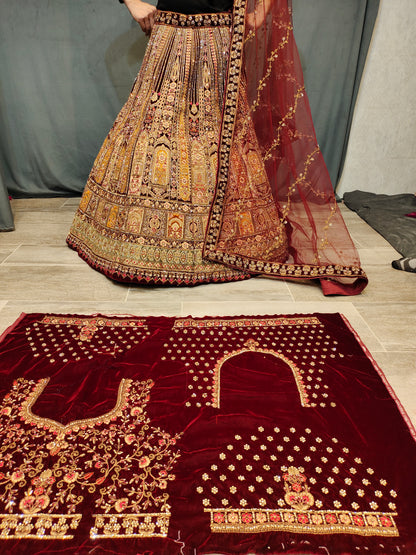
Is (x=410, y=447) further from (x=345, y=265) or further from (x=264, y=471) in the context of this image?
(x=345, y=265)

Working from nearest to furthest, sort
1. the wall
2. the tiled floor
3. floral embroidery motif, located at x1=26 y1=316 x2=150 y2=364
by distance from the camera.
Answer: floral embroidery motif, located at x1=26 y1=316 x2=150 y2=364, the tiled floor, the wall

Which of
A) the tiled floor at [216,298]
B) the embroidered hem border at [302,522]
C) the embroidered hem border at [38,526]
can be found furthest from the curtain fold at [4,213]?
the embroidered hem border at [302,522]

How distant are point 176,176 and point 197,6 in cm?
78

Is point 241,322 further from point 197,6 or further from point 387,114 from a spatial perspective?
point 387,114

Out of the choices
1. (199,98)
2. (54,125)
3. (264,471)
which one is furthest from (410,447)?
(54,125)

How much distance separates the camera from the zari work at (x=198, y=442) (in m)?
0.85

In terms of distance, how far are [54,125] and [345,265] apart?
228 centimetres

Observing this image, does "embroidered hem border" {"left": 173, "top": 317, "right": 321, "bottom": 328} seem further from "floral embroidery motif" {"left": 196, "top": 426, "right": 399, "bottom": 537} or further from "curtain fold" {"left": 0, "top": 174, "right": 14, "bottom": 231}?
"curtain fold" {"left": 0, "top": 174, "right": 14, "bottom": 231}

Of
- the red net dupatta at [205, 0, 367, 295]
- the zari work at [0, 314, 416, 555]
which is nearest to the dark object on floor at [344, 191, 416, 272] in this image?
the red net dupatta at [205, 0, 367, 295]

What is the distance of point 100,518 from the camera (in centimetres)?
87

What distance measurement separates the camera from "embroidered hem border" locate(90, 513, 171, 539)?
84 centimetres

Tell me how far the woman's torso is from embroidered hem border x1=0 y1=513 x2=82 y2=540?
6.58 feet

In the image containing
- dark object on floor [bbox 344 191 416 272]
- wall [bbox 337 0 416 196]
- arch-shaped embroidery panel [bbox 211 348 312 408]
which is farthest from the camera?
wall [bbox 337 0 416 196]

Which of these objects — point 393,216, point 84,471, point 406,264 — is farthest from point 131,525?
point 393,216
